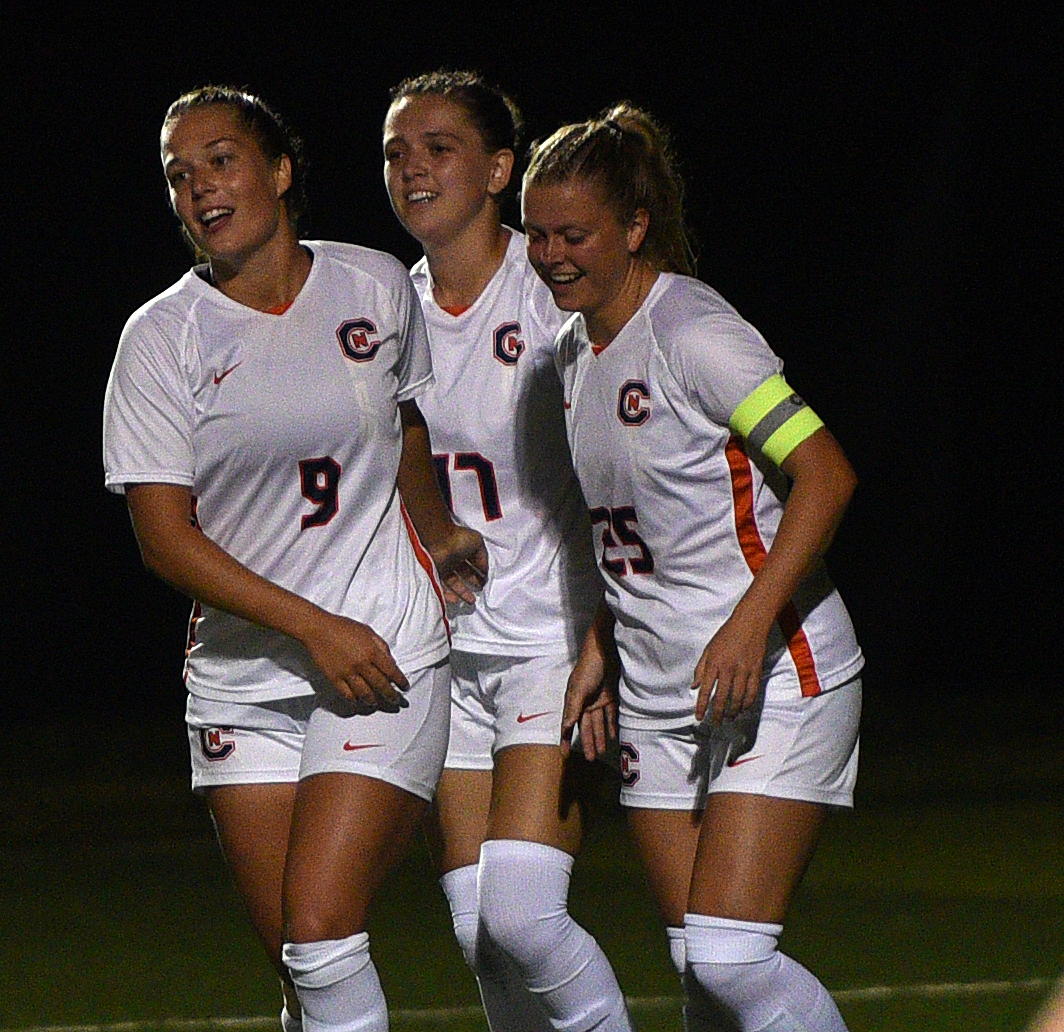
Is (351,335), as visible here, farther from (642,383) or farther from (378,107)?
(378,107)

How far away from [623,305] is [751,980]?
0.86 meters

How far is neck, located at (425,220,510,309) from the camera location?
113 inches

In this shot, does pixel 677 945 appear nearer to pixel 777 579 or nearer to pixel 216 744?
pixel 777 579

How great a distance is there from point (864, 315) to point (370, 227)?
1937 mm

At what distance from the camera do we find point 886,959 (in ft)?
12.5

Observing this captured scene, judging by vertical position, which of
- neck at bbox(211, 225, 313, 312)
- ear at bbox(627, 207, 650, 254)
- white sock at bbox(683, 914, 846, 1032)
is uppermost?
ear at bbox(627, 207, 650, 254)

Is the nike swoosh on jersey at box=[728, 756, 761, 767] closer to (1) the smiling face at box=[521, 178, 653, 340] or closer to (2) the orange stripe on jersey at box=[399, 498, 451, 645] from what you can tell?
(2) the orange stripe on jersey at box=[399, 498, 451, 645]

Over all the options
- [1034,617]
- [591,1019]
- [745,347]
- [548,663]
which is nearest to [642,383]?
[745,347]

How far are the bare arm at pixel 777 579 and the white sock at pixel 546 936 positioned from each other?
1.44 ft

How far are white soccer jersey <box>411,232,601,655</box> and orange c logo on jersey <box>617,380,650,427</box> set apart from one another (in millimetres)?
382

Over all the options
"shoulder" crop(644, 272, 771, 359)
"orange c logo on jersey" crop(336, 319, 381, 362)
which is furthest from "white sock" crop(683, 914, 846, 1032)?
"orange c logo on jersey" crop(336, 319, 381, 362)

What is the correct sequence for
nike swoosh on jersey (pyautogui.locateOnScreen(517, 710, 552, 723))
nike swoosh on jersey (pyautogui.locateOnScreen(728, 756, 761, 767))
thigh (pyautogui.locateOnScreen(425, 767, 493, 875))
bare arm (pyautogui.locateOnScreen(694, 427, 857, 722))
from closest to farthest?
bare arm (pyautogui.locateOnScreen(694, 427, 857, 722)) → nike swoosh on jersey (pyautogui.locateOnScreen(728, 756, 761, 767)) → nike swoosh on jersey (pyautogui.locateOnScreen(517, 710, 552, 723)) → thigh (pyautogui.locateOnScreen(425, 767, 493, 875))

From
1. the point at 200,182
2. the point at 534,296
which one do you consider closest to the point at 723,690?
the point at 534,296

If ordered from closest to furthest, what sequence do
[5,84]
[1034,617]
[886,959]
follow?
[886,959], [5,84], [1034,617]
